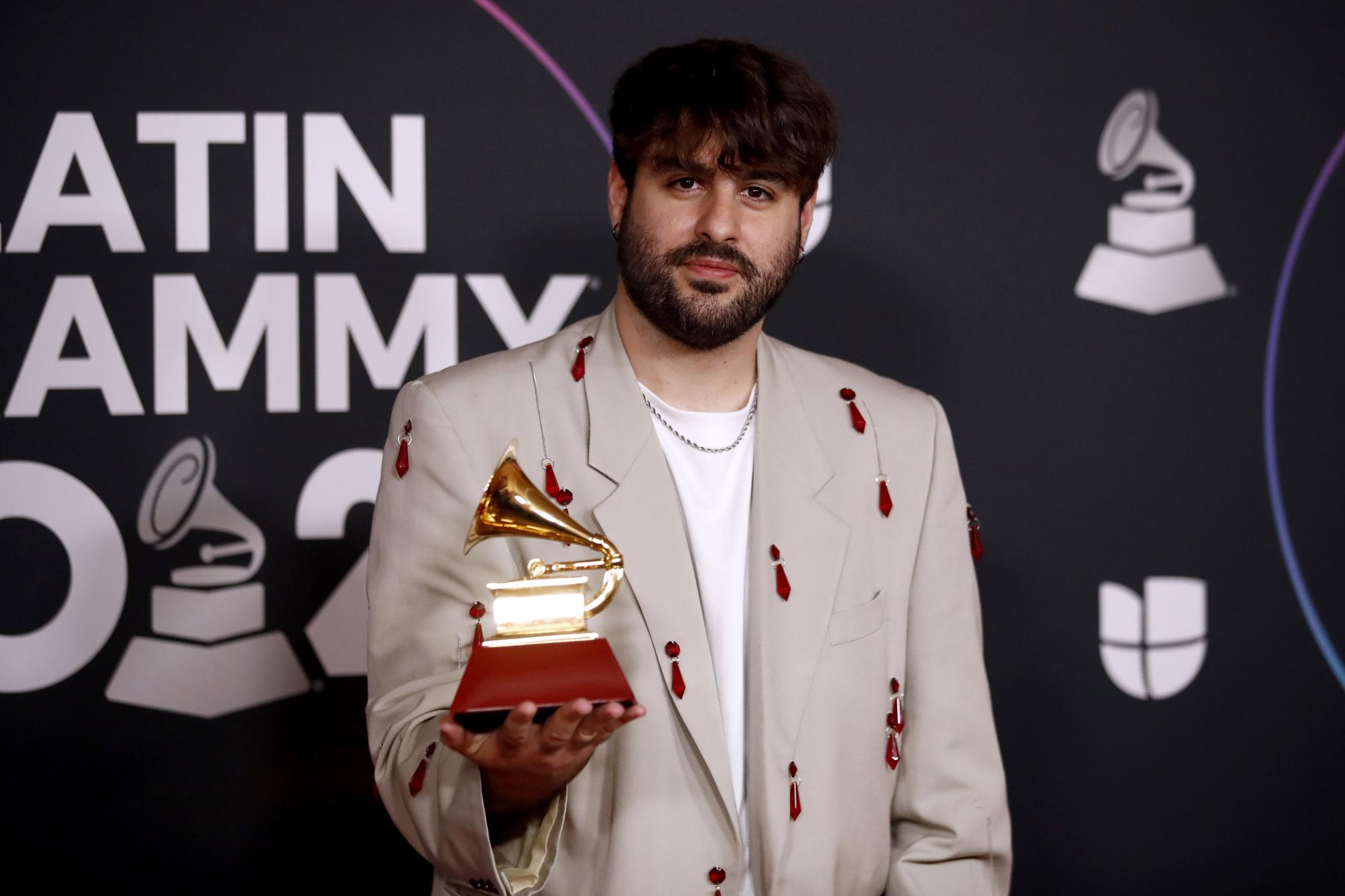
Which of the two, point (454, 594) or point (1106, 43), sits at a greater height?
point (1106, 43)

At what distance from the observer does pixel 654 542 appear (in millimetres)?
1805

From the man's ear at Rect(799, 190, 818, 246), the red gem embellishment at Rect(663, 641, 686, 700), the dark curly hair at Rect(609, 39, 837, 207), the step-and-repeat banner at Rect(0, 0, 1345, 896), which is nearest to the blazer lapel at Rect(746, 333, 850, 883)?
the red gem embellishment at Rect(663, 641, 686, 700)

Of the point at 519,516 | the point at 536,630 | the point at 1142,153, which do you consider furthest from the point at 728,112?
the point at 1142,153

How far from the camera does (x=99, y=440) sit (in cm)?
260

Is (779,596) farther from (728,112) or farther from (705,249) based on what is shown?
(728,112)

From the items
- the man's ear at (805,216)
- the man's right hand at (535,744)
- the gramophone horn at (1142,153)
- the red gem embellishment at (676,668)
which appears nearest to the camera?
the man's right hand at (535,744)

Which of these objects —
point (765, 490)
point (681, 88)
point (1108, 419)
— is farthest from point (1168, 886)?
point (681, 88)

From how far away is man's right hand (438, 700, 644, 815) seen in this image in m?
1.35

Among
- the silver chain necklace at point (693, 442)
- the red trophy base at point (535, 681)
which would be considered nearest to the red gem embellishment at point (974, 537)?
the silver chain necklace at point (693, 442)

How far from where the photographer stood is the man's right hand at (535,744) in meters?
1.35

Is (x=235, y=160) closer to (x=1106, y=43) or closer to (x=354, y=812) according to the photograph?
(x=354, y=812)

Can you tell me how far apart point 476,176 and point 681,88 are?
851 mm

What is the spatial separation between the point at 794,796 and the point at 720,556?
1.15 ft

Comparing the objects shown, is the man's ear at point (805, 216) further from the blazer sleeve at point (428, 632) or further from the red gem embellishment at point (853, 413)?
the blazer sleeve at point (428, 632)
